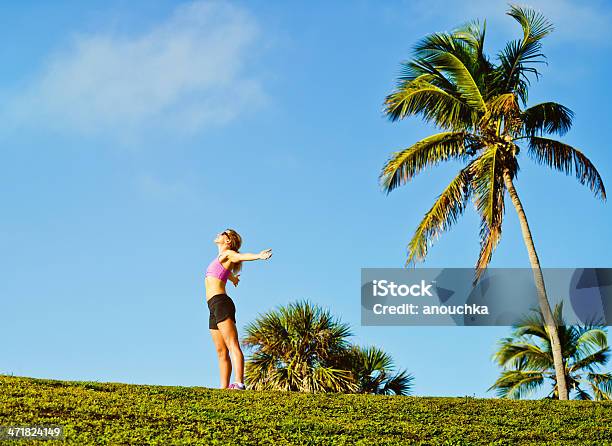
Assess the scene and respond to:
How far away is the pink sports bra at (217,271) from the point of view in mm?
13578

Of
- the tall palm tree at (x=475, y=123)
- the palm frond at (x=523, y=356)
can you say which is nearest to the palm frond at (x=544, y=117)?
the tall palm tree at (x=475, y=123)

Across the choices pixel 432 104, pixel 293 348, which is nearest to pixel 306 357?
pixel 293 348

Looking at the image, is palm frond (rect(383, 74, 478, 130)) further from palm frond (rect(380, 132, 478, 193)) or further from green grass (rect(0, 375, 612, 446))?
green grass (rect(0, 375, 612, 446))

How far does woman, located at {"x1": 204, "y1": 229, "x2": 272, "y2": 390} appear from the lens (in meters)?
13.3

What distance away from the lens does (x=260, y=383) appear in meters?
23.8

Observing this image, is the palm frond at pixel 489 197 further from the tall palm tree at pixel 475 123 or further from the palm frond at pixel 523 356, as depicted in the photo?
the palm frond at pixel 523 356

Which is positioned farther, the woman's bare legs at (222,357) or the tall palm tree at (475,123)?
the tall palm tree at (475,123)

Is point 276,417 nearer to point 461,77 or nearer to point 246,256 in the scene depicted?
point 246,256

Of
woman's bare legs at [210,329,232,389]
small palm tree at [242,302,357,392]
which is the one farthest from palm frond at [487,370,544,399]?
woman's bare legs at [210,329,232,389]

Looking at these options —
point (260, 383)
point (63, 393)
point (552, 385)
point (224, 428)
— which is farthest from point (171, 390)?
point (552, 385)

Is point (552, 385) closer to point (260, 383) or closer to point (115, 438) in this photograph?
point (260, 383)

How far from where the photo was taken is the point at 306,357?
23.8 meters

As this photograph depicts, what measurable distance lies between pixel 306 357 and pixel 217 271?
10.7 metres

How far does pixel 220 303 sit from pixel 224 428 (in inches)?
141
